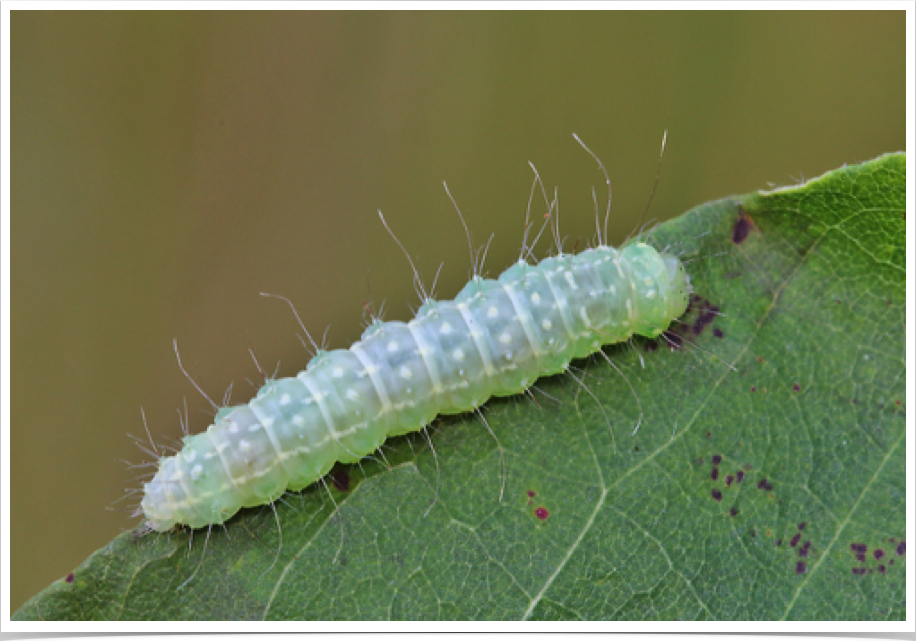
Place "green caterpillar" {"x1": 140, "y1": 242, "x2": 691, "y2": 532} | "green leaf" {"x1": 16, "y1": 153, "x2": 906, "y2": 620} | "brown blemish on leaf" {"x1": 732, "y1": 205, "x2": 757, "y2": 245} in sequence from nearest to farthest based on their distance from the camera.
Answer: "green leaf" {"x1": 16, "y1": 153, "x2": 906, "y2": 620} < "green caterpillar" {"x1": 140, "y1": 242, "x2": 691, "y2": 532} < "brown blemish on leaf" {"x1": 732, "y1": 205, "x2": 757, "y2": 245}

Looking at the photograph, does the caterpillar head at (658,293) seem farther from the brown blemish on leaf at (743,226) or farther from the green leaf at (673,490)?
the brown blemish on leaf at (743,226)

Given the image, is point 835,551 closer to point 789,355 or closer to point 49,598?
point 789,355

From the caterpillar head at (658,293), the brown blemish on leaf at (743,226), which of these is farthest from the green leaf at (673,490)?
the caterpillar head at (658,293)

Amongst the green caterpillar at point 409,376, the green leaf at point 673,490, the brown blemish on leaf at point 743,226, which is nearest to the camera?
the green leaf at point 673,490

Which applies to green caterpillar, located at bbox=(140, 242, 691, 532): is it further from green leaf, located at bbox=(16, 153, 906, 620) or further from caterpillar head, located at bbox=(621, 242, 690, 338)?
green leaf, located at bbox=(16, 153, 906, 620)

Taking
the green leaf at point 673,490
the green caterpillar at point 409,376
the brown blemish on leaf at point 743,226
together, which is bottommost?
the green leaf at point 673,490

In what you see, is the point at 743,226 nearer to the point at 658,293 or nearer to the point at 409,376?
the point at 658,293

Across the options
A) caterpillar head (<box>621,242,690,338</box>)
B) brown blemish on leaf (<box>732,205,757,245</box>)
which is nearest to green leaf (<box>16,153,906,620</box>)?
brown blemish on leaf (<box>732,205,757,245</box>)

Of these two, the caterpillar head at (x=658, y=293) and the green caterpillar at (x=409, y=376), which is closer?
the green caterpillar at (x=409, y=376)
